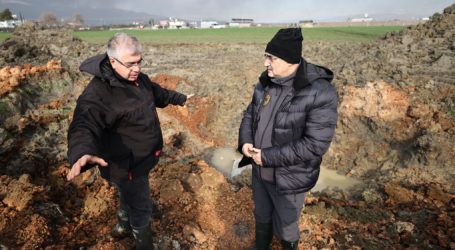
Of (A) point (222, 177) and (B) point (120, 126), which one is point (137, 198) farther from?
(A) point (222, 177)

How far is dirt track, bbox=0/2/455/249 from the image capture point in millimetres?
3914

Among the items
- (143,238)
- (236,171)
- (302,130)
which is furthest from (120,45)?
(236,171)

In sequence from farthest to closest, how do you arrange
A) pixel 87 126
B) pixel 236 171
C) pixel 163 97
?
pixel 236 171 → pixel 163 97 → pixel 87 126

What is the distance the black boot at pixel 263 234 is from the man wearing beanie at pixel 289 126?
0.24 meters

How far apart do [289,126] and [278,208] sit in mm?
840

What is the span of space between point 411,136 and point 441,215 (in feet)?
12.1

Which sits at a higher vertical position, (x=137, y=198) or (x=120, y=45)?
(x=120, y=45)

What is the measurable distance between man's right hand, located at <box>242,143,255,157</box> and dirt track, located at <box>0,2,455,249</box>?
1641 millimetres

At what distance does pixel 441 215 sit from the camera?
4223 millimetres

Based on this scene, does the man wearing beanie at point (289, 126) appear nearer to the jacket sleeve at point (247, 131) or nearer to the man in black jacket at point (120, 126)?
the jacket sleeve at point (247, 131)

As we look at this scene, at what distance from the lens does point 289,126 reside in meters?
2.64

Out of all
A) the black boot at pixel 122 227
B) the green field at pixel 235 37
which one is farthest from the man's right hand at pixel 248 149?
the green field at pixel 235 37

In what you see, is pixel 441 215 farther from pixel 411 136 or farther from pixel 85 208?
pixel 85 208

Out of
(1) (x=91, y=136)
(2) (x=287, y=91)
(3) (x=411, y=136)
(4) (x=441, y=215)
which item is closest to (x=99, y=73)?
(1) (x=91, y=136)
